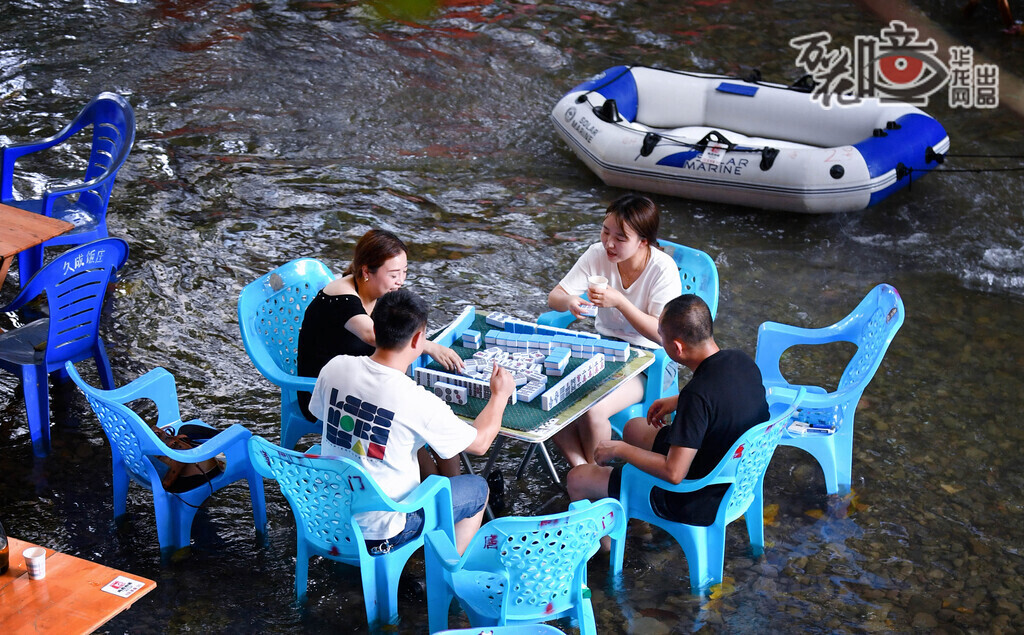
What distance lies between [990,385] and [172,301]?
506 cm

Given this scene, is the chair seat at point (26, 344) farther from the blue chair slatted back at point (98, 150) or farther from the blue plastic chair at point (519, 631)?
the blue plastic chair at point (519, 631)

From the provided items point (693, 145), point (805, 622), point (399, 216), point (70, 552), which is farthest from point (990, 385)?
point (70, 552)

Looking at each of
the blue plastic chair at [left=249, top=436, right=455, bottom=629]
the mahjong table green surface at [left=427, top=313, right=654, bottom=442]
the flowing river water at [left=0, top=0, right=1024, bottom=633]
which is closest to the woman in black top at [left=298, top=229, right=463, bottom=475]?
the mahjong table green surface at [left=427, top=313, right=654, bottom=442]

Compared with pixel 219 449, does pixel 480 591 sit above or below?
below

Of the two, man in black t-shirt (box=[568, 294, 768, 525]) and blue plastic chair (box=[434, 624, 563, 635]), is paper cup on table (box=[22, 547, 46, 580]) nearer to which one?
blue plastic chair (box=[434, 624, 563, 635])

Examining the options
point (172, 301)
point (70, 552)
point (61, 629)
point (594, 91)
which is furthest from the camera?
point (594, 91)

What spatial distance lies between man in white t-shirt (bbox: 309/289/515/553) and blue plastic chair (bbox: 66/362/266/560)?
0.66 meters

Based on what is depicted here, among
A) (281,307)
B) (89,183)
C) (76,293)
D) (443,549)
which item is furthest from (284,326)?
(89,183)

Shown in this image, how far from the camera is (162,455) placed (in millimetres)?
3934

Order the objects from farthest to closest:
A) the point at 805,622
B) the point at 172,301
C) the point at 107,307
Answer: the point at 172,301 → the point at 107,307 → the point at 805,622

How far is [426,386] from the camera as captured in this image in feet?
13.8

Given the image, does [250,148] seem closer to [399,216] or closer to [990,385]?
[399,216]

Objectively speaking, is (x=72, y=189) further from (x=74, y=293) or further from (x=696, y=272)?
(x=696, y=272)

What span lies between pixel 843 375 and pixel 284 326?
8.87 feet
